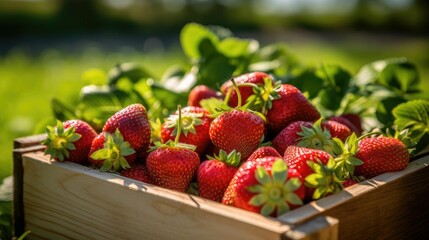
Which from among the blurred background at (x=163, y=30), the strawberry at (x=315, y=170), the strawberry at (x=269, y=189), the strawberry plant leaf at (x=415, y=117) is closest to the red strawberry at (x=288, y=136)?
the strawberry at (x=315, y=170)

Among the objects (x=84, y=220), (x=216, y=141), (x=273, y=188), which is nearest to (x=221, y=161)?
(x=216, y=141)

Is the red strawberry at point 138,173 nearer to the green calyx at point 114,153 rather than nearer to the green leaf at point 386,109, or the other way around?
the green calyx at point 114,153

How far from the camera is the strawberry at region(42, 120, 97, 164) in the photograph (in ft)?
4.19

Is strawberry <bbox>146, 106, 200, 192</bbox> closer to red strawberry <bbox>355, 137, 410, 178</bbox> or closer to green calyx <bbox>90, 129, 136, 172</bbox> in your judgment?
green calyx <bbox>90, 129, 136, 172</bbox>

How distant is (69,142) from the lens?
1295 millimetres

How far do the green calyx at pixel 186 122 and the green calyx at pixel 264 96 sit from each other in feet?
0.39

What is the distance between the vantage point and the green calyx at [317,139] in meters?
1.18

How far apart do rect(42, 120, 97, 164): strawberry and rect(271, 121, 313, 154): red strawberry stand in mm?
412

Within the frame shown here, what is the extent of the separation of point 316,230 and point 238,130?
0.34m

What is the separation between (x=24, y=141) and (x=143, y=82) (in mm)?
473

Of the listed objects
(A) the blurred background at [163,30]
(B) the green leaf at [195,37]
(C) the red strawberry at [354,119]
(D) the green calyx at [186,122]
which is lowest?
(A) the blurred background at [163,30]

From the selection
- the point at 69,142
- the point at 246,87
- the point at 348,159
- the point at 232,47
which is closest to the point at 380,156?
the point at 348,159

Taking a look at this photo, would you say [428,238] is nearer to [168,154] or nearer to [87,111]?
[168,154]

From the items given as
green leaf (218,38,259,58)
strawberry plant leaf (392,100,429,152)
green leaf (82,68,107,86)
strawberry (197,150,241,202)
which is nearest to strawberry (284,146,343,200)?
strawberry (197,150,241,202)
